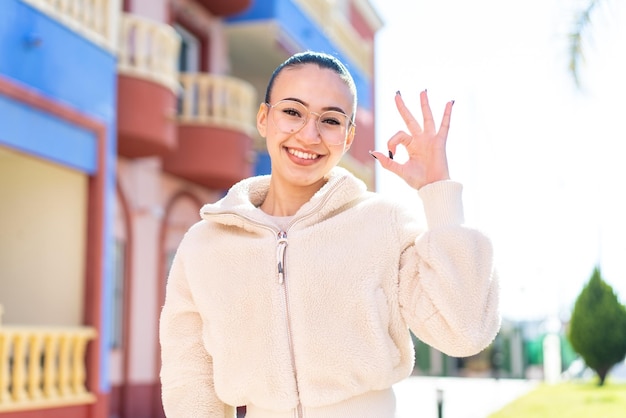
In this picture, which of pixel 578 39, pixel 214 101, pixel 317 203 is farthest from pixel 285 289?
pixel 214 101

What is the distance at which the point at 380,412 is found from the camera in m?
2.35

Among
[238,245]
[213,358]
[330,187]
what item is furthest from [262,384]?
[330,187]

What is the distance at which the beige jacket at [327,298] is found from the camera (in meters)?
2.21

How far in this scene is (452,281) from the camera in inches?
85.7

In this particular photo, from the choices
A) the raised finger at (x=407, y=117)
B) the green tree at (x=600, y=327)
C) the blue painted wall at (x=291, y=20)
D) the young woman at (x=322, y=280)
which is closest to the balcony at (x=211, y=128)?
the blue painted wall at (x=291, y=20)

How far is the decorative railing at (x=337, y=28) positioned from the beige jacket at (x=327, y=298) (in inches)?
509

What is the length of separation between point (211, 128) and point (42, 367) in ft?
14.7

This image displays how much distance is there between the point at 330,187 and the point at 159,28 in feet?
28.7

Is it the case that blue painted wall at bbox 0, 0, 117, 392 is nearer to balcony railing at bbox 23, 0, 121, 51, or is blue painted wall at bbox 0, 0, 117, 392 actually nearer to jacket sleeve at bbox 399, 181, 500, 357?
balcony railing at bbox 23, 0, 121, 51

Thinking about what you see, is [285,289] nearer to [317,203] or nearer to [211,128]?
[317,203]

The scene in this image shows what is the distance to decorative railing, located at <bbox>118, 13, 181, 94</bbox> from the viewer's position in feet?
34.7

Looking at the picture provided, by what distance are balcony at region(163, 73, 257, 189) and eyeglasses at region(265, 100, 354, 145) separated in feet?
32.5

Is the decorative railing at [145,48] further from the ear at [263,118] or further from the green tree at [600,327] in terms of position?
the green tree at [600,327]

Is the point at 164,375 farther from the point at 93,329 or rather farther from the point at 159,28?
the point at 159,28
